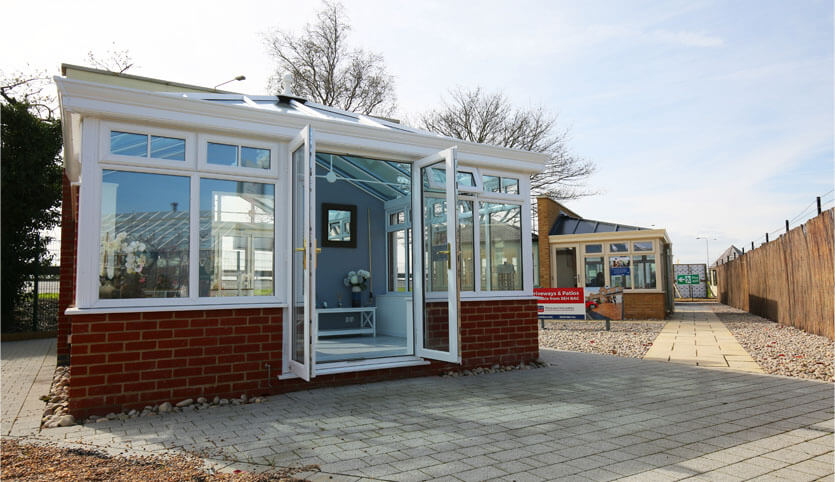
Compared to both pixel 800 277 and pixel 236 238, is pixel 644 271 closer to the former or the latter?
pixel 800 277

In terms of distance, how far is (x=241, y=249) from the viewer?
4.84 meters

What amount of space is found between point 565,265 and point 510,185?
1130 cm

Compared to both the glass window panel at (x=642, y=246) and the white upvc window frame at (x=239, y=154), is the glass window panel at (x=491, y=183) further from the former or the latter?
the glass window panel at (x=642, y=246)

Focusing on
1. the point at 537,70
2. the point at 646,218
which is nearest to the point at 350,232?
the point at 537,70

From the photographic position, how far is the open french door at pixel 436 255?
5.18 m

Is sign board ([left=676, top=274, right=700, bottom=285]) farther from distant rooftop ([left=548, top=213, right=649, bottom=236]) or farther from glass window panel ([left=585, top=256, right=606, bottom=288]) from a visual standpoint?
glass window panel ([left=585, top=256, right=606, bottom=288])

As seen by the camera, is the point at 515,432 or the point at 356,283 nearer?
the point at 515,432

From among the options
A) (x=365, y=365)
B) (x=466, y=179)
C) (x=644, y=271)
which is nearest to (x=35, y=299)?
(x=365, y=365)

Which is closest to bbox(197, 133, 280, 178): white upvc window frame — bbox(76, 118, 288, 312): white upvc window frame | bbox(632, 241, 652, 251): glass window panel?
bbox(76, 118, 288, 312): white upvc window frame

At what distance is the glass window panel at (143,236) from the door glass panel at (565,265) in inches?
546

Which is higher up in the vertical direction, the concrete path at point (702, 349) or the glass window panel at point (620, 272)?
the glass window panel at point (620, 272)

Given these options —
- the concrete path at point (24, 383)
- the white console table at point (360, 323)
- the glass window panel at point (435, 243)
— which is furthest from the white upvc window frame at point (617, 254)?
the concrete path at point (24, 383)

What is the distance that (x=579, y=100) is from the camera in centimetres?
873

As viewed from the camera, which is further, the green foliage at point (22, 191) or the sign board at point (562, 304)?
the sign board at point (562, 304)
